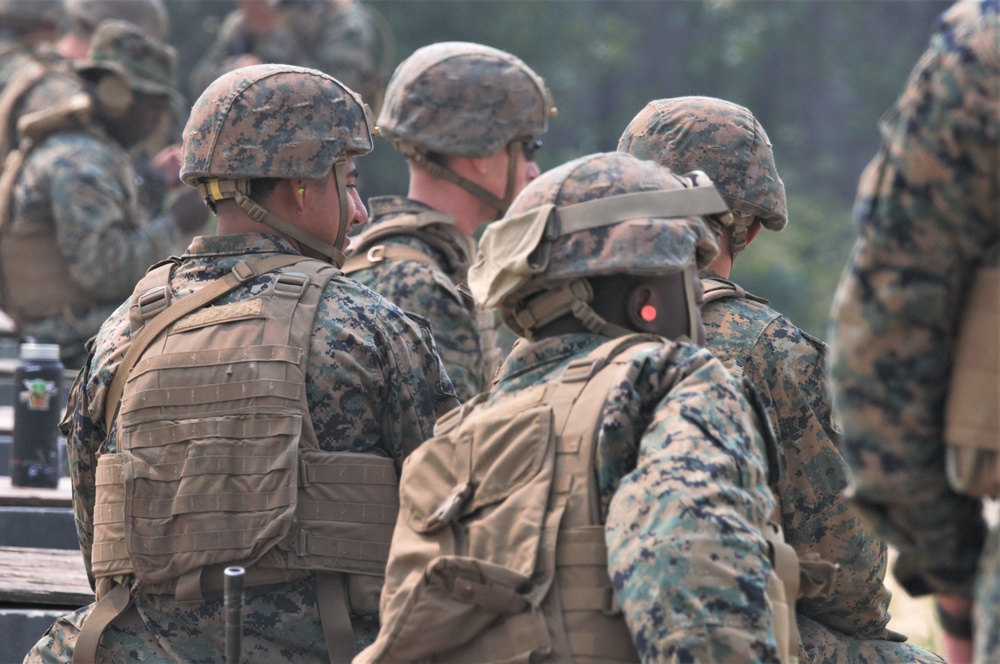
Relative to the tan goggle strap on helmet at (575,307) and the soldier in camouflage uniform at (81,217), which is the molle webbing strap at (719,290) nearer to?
the tan goggle strap on helmet at (575,307)

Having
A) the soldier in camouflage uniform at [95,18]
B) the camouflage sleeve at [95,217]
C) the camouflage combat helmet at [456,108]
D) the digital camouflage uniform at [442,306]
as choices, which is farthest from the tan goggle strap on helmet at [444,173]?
the soldier in camouflage uniform at [95,18]

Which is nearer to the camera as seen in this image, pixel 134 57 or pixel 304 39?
pixel 134 57

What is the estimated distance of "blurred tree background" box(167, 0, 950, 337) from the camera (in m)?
24.8

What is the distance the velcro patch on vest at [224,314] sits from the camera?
12.8 feet

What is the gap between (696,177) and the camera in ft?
11.0

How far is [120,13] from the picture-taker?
439 inches

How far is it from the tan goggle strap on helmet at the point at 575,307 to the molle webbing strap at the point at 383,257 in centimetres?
239

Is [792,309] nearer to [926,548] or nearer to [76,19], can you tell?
[76,19]

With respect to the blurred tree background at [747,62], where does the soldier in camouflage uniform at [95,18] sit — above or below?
above

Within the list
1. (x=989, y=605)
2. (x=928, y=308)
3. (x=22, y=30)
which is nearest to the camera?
(x=989, y=605)

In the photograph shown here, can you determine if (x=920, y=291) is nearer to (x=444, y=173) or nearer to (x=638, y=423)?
(x=638, y=423)

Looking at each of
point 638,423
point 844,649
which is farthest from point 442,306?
point 638,423

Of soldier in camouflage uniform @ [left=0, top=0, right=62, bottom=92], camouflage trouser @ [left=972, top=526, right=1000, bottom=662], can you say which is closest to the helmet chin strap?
camouflage trouser @ [left=972, top=526, right=1000, bottom=662]

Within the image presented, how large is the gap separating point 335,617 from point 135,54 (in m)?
6.97
